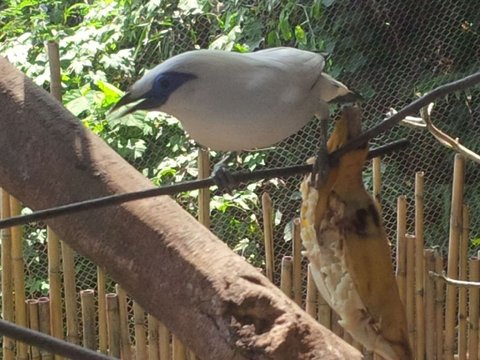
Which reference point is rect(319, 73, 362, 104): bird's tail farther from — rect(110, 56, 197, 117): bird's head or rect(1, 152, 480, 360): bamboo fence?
rect(1, 152, 480, 360): bamboo fence

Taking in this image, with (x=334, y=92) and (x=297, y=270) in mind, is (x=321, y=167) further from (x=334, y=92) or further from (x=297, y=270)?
(x=297, y=270)

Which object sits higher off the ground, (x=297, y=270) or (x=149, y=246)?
(x=149, y=246)

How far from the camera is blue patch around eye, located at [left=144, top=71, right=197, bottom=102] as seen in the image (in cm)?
52

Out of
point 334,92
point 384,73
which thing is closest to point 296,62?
point 334,92

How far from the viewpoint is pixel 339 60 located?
6.04ft

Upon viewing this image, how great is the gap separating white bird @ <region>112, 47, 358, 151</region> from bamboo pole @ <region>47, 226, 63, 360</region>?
28.5 inches

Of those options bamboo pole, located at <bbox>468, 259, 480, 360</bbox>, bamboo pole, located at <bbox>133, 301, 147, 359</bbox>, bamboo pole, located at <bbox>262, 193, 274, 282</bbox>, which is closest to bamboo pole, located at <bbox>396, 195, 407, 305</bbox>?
bamboo pole, located at <bbox>468, 259, 480, 360</bbox>

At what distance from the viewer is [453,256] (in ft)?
4.28

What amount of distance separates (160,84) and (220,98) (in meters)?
0.04

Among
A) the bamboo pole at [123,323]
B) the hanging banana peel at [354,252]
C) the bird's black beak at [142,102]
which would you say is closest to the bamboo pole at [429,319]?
the bamboo pole at [123,323]

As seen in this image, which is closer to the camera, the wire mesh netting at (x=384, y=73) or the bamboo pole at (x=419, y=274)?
the bamboo pole at (x=419, y=274)

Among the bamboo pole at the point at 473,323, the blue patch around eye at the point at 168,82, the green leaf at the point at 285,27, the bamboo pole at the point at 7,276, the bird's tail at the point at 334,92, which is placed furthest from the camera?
the green leaf at the point at 285,27

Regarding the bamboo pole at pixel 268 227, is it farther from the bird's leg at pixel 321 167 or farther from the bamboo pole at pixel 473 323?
the bird's leg at pixel 321 167

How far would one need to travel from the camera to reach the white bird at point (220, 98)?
20.6 inches
